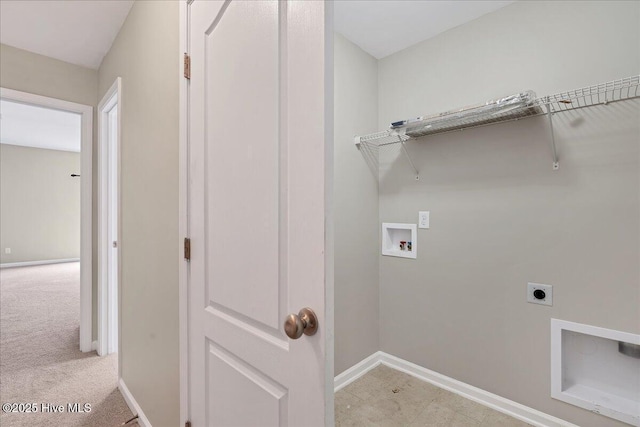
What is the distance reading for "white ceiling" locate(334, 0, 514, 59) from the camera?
1892mm

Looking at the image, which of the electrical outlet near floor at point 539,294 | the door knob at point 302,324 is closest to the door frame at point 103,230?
the door knob at point 302,324

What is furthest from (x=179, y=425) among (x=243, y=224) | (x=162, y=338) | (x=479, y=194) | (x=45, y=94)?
(x=45, y=94)

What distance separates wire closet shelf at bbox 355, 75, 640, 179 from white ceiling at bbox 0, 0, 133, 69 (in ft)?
6.38

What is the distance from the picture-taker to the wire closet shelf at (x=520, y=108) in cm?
147

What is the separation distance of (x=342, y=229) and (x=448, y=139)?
0.99 meters

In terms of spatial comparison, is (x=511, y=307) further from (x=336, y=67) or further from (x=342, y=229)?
(x=336, y=67)

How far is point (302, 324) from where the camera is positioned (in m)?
0.67

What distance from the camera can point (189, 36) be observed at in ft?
3.99

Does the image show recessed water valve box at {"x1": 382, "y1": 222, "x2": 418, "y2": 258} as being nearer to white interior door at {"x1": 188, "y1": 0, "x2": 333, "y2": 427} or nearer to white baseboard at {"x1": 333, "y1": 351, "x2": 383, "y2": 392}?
white baseboard at {"x1": 333, "y1": 351, "x2": 383, "y2": 392}

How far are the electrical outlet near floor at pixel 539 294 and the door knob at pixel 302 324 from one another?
5.53ft

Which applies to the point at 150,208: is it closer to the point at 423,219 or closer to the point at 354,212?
the point at 354,212

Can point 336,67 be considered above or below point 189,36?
above

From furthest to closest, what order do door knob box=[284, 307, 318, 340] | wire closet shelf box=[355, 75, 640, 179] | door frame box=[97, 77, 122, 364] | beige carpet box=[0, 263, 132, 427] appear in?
door frame box=[97, 77, 122, 364] < beige carpet box=[0, 263, 132, 427] < wire closet shelf box=[355, 75, 640, 179] < door knob box=[284, 307, 318, 340]

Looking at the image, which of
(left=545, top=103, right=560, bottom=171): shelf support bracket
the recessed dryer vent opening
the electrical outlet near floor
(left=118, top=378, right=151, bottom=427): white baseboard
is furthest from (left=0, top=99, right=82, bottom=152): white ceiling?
the recessed dryer vent opening
